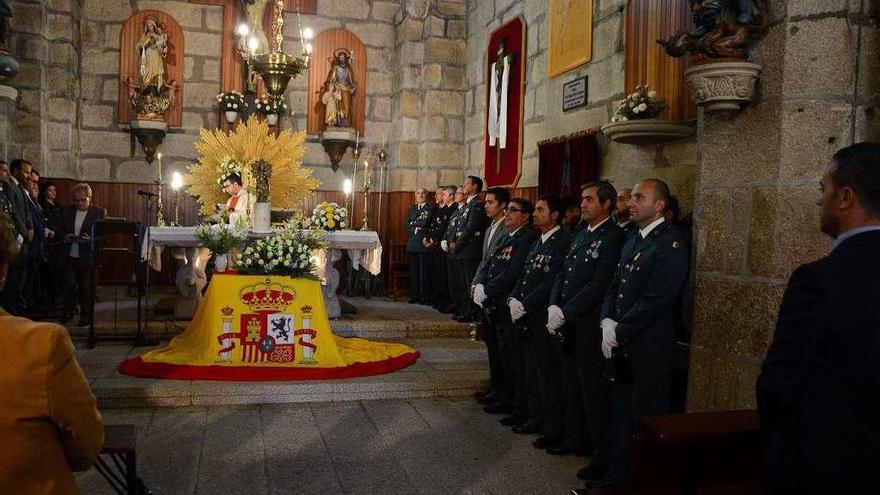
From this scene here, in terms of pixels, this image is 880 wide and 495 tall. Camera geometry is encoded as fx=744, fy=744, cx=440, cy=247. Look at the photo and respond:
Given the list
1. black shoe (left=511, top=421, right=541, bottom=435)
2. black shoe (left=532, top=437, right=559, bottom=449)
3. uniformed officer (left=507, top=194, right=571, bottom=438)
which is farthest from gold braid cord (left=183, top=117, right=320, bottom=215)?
black shoe (left=532, top=437, right=559, bottom=449)

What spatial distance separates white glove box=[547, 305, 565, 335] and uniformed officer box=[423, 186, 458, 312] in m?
5.01

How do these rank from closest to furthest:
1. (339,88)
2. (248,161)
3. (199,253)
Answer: (199,253)
(248,161)
(339,88)

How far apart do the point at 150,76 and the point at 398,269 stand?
457cm

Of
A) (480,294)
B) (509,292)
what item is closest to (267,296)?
(480,294)

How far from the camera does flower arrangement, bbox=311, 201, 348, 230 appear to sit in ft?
27.0

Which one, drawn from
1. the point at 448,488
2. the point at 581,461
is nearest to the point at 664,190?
the point at 581,461

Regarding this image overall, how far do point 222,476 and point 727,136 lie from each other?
3.30m

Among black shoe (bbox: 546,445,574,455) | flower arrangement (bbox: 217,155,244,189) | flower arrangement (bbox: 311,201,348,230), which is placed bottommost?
black shoe (bbox: 546,445,574,455)

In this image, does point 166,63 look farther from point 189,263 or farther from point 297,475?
point 297,475

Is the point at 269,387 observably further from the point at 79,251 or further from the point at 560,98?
the point at 560,98

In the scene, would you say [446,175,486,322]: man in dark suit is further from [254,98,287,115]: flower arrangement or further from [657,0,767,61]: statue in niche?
[657,0,767,61]: statue in niche

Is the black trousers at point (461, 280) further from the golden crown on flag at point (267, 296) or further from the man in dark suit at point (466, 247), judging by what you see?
the golden crown on flag at point (267, 296)

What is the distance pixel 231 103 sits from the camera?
11.0 meters

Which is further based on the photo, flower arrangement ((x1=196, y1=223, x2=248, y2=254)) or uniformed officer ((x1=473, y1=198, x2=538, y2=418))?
flower arrangement ((x1=196, y1=223, x2=248, y2=254))
